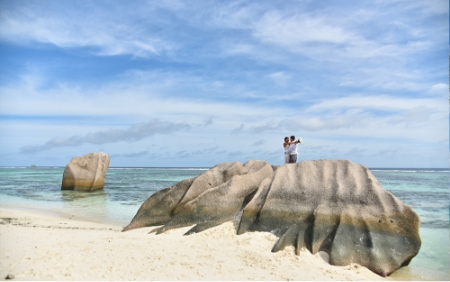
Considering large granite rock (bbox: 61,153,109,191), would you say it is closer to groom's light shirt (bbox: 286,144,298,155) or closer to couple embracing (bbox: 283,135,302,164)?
couple embracing (bbox: 283,135,302,164)

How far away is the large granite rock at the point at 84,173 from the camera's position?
21.1m

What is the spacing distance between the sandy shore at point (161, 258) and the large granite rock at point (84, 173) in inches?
556

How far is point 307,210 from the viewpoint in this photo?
691 cm

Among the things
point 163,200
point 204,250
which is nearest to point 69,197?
point 163,200

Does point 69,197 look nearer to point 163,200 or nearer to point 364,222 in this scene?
point 163,200

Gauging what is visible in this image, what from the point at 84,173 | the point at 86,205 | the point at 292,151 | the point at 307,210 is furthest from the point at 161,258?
the point at 84,173

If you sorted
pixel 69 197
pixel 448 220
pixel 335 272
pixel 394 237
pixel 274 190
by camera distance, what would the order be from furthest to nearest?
1. pixel 69 197
2. pixel 448 220
3. pixel 274 190
4. pixel 394 237
5. pixel 335 272

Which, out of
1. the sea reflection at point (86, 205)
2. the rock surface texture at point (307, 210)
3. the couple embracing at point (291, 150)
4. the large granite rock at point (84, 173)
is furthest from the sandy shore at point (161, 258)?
the large granite rock at point (84, 173)

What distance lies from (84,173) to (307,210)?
17.6 metres

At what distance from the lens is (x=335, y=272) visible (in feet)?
18.7

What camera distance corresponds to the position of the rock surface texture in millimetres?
6152

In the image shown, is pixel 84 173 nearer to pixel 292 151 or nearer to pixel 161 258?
pixel 292 151

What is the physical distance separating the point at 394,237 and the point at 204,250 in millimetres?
3327

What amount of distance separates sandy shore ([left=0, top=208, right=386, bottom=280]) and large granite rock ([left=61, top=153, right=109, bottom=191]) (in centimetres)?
1412
